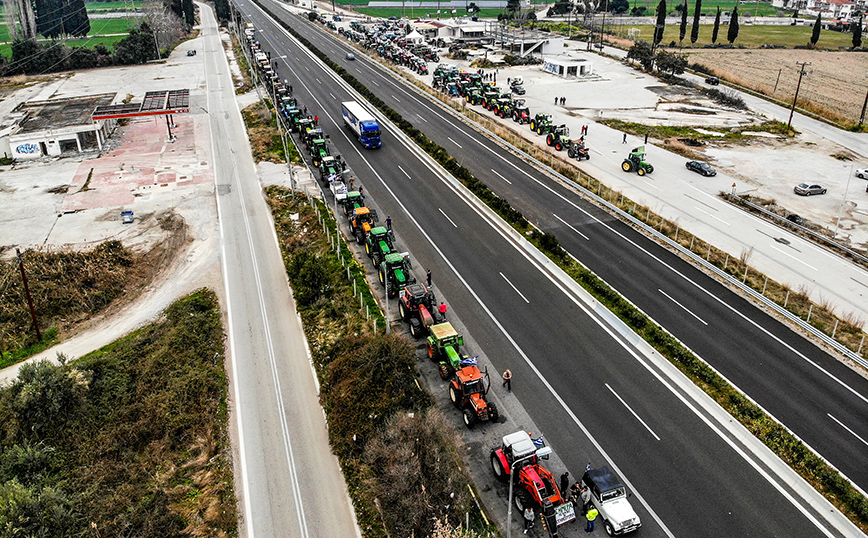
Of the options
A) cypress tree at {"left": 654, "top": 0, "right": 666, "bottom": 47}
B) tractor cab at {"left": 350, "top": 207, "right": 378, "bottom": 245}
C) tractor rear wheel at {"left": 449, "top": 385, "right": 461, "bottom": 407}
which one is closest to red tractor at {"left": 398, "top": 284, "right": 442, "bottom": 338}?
tractor rear wheel at {"left": 449, "top": 385, "right": 461, "bottom": 407}

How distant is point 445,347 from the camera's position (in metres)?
29.6

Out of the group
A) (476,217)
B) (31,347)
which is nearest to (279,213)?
(476,217)

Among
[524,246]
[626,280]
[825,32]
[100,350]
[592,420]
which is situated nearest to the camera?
[592,420]

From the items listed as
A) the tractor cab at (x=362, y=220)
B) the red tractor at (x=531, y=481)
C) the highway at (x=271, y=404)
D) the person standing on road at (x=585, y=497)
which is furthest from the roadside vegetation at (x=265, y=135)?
the person standing on road at (x=585, y=497)

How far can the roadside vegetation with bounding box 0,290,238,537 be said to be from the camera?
21.4 metres

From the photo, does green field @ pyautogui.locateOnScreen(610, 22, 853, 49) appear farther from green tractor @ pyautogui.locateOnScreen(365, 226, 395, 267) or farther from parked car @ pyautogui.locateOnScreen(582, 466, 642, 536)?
parked car @ pyautogui.locateOnScreen(582, 466, 642, 536)

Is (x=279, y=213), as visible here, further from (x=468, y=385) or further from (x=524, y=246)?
(x=468, y=385)

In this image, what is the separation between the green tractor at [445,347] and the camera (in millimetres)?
29219

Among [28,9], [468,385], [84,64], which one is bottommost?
[468,385]

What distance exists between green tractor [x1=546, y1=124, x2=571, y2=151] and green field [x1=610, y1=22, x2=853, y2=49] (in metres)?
104

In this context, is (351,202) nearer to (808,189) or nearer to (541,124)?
(541,124)

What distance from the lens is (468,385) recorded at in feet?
86.9

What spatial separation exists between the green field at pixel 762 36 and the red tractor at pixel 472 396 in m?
149

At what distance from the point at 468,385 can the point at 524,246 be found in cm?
1912
